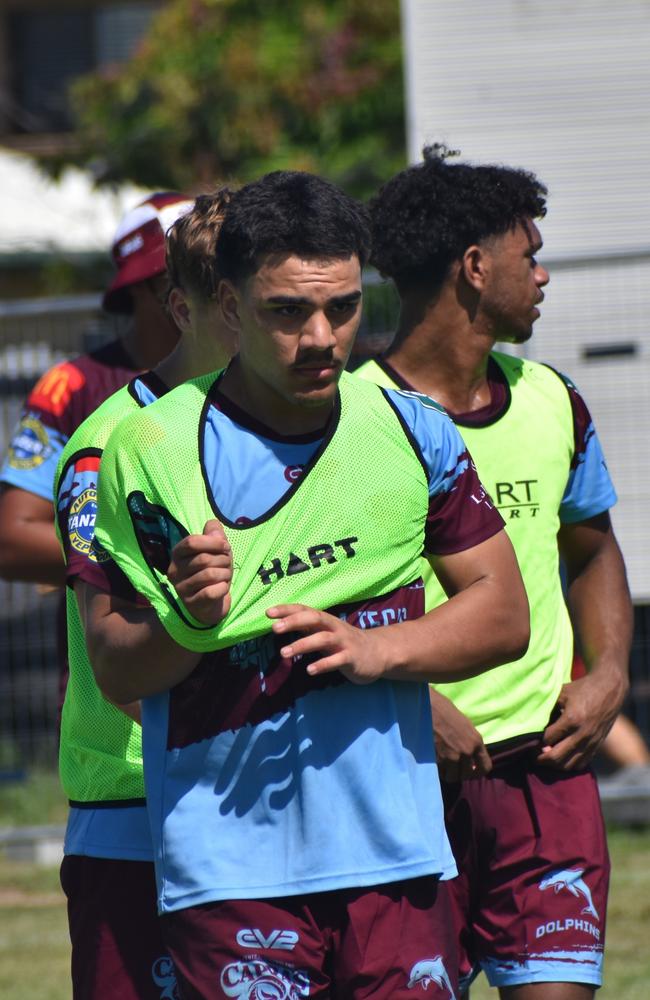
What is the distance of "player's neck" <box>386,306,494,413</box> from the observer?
377 centimetres

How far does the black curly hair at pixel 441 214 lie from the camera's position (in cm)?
376

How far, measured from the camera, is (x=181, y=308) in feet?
11.3

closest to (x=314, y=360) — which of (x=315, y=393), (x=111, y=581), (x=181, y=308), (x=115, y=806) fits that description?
(x=315, y=393)

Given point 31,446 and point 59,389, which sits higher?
point 59,389

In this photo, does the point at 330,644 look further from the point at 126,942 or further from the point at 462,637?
the point at 126,942

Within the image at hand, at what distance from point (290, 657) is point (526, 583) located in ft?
3.86

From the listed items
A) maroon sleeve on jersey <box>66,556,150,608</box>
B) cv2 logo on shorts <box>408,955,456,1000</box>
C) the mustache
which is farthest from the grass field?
the mustache

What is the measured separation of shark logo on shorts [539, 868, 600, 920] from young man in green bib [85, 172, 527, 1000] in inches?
33.5

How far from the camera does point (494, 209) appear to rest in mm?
3754

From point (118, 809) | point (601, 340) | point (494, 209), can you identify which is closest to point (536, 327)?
point (601, 340)

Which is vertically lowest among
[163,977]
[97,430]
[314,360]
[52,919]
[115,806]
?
[52,919]

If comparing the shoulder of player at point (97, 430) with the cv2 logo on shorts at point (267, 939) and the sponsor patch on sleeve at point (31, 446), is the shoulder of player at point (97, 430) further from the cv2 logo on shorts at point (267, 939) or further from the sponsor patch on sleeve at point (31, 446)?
the sponsor patch on sleeve at point (31, 446)

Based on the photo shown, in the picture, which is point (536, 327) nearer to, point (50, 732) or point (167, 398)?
point (50, 732)

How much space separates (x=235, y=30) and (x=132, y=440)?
15859 mm
